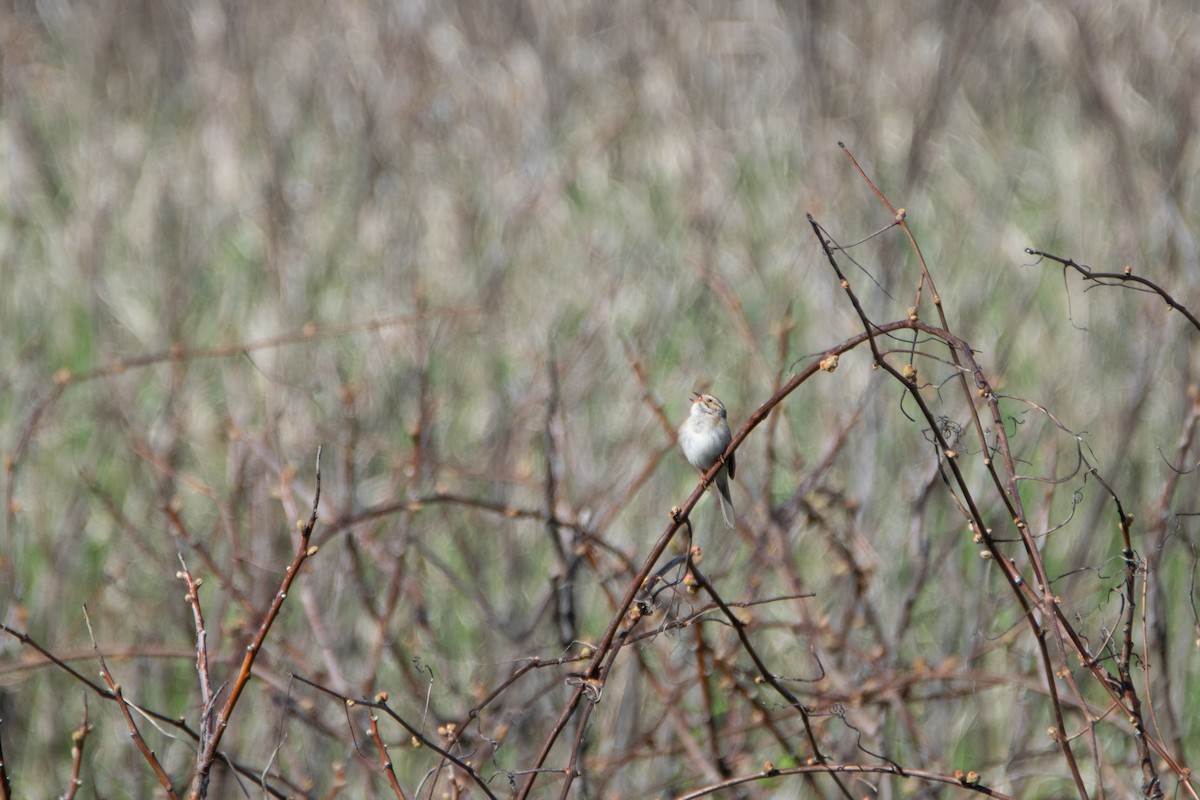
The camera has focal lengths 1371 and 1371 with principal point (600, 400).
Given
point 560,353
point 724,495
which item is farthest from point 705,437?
point 560,353

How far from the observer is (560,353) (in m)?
4.68

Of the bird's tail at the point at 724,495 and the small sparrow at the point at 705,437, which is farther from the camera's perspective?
the small sparrow at the point at 705,437

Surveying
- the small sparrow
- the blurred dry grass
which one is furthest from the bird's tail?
the blurred dry grass

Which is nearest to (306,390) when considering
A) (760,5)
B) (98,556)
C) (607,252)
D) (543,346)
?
(98,556)

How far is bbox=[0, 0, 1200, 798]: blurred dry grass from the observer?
2869 millimetres

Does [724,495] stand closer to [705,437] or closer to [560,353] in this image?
[705,437]

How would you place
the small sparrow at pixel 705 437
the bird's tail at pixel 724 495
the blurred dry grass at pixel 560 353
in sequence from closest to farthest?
1. the bird's tail at pixel 724 495
2. the small sparrow at pixel 705 437
3. the blurred dry grass at pixel 560 353

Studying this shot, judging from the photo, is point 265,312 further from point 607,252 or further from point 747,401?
point 747,401

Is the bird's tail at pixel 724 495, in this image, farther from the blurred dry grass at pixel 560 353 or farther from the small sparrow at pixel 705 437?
the blurred dry grass at pixel 560 353

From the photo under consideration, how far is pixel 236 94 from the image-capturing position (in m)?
6.73

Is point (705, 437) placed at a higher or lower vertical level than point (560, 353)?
lower

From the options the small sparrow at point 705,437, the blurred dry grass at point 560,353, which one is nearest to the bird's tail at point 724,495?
the small sparrow at point 705,437

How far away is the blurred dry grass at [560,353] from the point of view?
113 inches

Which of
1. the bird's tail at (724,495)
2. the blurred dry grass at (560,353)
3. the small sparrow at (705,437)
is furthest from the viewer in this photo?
the blurred dry grass at (560,353)
